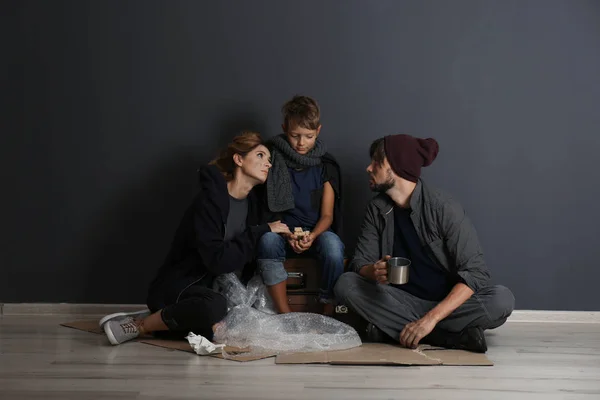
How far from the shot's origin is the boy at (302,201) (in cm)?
362

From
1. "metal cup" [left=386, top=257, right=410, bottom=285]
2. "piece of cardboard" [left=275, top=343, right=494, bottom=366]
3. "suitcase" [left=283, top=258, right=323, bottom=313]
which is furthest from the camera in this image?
"suitcase" [left=283, top=258, right=323, bottom=313]

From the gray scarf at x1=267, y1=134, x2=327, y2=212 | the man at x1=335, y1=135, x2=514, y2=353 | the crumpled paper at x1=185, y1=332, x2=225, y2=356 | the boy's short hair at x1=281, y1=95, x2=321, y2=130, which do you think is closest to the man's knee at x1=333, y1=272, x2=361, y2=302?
the man at x1=335, y1=135, x2=514, y2=353

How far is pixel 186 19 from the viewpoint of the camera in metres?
4.06

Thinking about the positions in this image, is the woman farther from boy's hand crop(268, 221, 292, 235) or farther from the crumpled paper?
the crumpled paper

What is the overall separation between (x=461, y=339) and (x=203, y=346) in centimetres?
104

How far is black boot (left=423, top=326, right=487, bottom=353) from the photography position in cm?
325

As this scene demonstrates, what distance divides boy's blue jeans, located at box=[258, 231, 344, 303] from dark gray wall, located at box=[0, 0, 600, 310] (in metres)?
0.45

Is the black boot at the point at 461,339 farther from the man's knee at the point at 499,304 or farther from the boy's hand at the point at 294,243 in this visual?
the boy's hand at the point at 294,243

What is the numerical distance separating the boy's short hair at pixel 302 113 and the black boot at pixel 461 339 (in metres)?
1.08

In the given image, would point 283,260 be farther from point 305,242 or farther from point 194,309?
point 194,309

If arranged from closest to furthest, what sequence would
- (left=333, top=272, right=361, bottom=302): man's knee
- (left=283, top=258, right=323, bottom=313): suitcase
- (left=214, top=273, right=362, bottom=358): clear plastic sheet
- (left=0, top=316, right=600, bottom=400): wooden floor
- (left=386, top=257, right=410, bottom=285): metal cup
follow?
1. (left=0, top=316, right=600, bottom=400): wooden floor
2. (left=386, top=257, right=410, bottom=285): metal cup
3. (left=214, top=273, right=362, bottom=358): clear plastic sheet
4. (left=333, top=272, right=361, bottom=302): man's knee
5. (left=283, top=258, right=323, bottom=313): suitcase

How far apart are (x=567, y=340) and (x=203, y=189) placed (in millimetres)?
1717

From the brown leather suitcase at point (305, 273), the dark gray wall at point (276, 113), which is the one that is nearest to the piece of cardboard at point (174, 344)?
the dark gray wall at point (276, 113)

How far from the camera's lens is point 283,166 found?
149 inches
